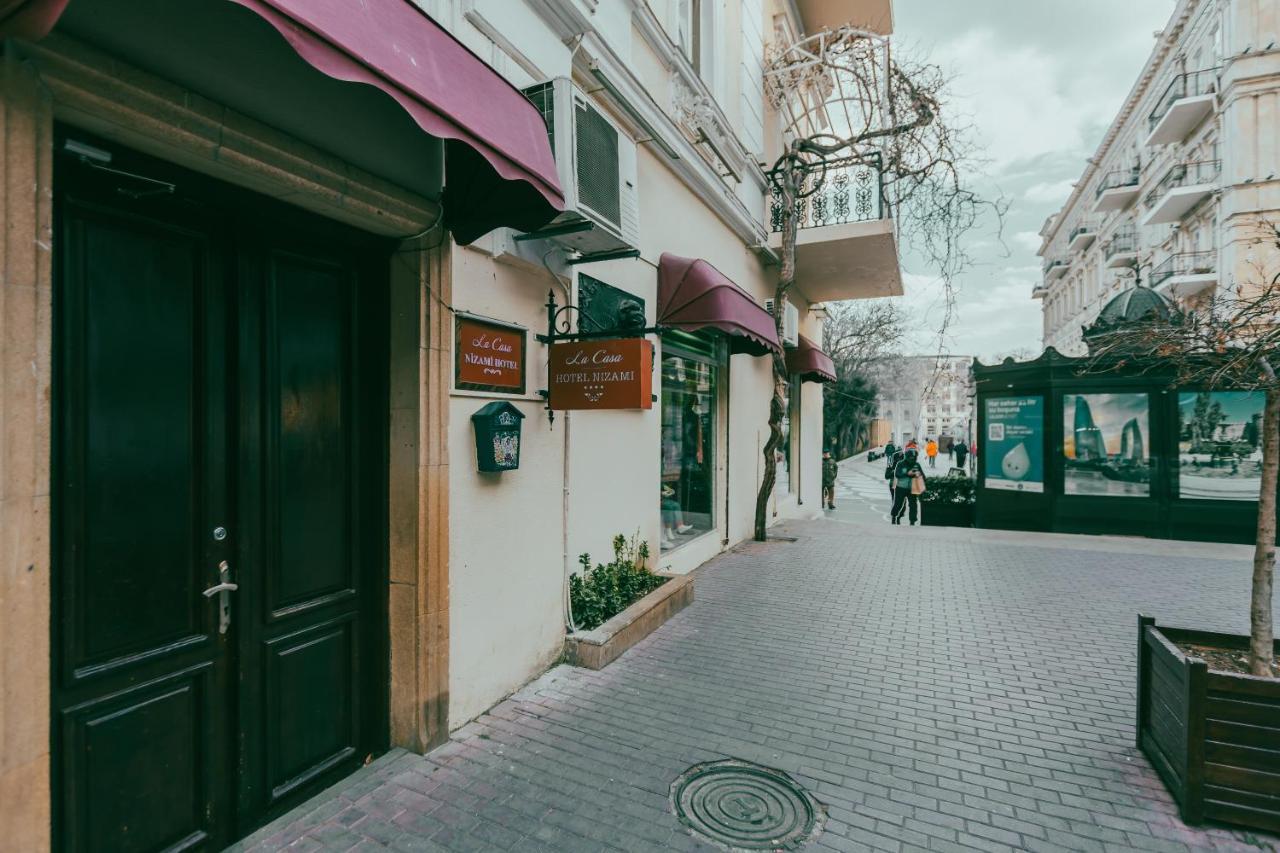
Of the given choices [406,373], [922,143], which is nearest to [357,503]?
[406,373]

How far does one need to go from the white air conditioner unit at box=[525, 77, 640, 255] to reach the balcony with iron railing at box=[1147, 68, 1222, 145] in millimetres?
29235

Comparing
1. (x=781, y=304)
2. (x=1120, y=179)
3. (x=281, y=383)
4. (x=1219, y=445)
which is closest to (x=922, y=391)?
(x=781, y=304)

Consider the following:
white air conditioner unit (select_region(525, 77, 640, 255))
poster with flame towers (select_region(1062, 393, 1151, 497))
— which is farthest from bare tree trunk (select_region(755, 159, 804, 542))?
white air conditioner unit (select_region(525, 77, 640, 255))

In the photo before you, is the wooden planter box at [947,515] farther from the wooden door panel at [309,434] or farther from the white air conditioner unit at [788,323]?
the wooden door panel at [309,434]

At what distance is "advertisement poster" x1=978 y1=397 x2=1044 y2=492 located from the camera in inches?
437

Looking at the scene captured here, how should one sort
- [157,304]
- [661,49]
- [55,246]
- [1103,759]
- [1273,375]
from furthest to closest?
[661,49], [1103,759], [1273,375], [157,304], [55,246]

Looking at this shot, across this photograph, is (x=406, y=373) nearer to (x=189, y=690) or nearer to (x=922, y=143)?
(x=189, y=690)

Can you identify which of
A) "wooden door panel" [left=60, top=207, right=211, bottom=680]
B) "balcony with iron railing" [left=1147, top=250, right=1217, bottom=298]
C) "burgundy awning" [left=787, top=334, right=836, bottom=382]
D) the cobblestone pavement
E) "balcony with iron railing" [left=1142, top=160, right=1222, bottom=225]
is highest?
"balcony with iron railing" [left=1142, top=160, right=1222, bottom=225]

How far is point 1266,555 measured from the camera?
3.32m

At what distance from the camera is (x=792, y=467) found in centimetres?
1434

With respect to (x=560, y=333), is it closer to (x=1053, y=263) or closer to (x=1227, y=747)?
(x=1227, y=747)

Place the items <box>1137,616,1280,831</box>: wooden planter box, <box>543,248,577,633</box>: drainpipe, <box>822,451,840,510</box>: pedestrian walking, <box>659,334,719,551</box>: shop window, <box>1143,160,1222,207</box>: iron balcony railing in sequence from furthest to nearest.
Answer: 1. <box>1143,160,1222,207</box>: iron balcony railing
2. <box>822,451,840,510</box>: pedestrian walking
3. <box>659,334,719,551</box>: shop window
4. <box>543,248,577,633</box>: drainpipe
5. <box>1137,616,1280,831</box>: wooden planter box

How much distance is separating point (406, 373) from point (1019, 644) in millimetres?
5589

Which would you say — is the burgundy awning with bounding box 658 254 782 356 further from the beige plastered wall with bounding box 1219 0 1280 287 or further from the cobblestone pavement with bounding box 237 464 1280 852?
the beige plastered wall with bounding box 1219 0 1280 287
